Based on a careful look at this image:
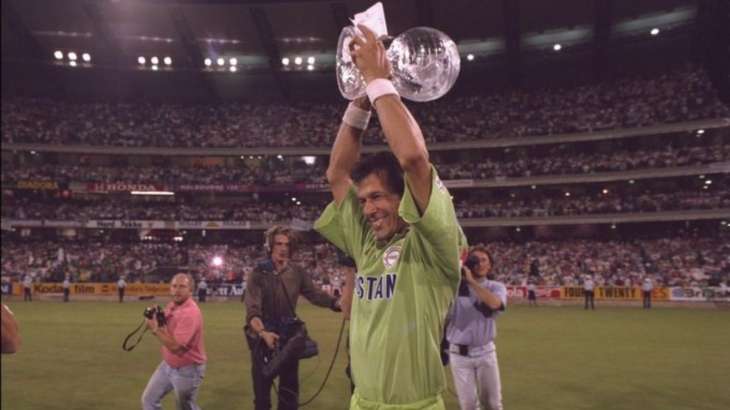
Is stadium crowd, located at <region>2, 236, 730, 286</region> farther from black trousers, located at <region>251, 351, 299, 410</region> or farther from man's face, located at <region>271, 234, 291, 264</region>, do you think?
man's face, located at <region>271, 234, 291, 264</region>

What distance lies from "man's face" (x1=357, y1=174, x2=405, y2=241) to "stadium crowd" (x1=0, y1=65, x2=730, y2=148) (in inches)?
1555

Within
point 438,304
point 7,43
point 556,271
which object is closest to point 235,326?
point 438,304

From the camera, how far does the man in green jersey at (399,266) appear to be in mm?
2205

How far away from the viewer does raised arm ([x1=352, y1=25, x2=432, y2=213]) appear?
2188 mm

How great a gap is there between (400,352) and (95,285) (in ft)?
128

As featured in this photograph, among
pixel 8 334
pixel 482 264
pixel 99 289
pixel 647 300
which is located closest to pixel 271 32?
pixel 99 289

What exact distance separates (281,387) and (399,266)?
5.07 meters

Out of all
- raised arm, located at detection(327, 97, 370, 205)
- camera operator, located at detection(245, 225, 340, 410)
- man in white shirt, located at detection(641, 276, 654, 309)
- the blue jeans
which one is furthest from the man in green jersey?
man in white shirt, located at detection(641, 276, 654, 309)

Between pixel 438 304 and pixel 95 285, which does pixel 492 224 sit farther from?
pixel 438 304

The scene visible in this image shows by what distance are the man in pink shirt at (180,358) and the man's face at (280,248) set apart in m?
1.01

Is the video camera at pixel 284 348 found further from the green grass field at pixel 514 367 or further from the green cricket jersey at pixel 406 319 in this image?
the green cricket jersey at pixel 406 319

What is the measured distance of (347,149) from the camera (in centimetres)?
289

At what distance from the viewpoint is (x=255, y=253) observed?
44.7 m

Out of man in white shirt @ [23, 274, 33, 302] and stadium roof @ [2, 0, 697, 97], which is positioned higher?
stadium roof @ [2, 0, 697, 97]
